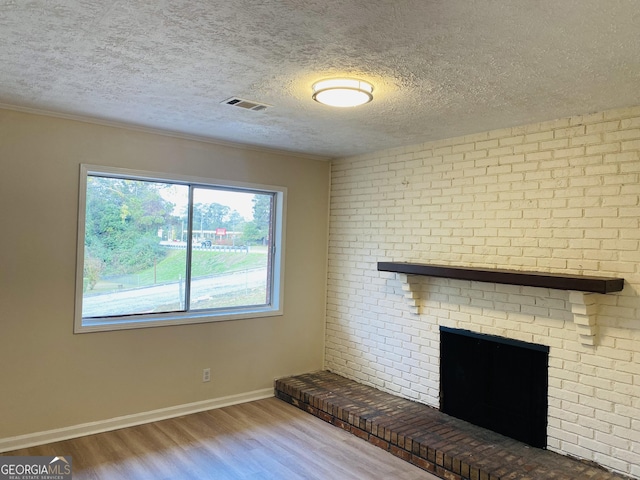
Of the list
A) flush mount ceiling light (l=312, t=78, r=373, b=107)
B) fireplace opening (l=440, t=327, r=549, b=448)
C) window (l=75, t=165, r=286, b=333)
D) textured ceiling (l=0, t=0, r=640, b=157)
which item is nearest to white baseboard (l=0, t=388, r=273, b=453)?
window (l=75, t=165, r=286, b=333)

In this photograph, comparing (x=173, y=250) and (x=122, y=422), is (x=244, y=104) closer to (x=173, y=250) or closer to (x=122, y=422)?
(x=173, y=250)

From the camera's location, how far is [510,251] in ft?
11.6

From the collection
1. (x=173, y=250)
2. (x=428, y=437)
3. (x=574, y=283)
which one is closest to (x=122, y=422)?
(x=173, y=250)

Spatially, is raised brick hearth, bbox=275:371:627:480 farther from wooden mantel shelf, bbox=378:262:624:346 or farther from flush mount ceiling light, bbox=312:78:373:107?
flush mount ceiling light, bbox=312:78:373:107

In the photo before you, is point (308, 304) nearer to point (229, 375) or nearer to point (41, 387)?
point (229, 375)

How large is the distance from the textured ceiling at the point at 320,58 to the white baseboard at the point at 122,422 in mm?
2388

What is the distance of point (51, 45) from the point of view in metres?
2.20

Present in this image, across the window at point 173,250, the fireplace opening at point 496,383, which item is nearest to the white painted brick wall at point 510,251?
the fireplace opening at point 496,383

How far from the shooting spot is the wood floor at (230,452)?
311 centimetres

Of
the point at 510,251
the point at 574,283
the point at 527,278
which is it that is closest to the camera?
the point at 574,283

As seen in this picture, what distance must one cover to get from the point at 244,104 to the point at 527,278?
86.2 inches

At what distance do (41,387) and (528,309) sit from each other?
3641mm

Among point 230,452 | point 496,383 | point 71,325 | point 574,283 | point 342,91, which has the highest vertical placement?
point 342,91

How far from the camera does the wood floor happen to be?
3.11 meters
